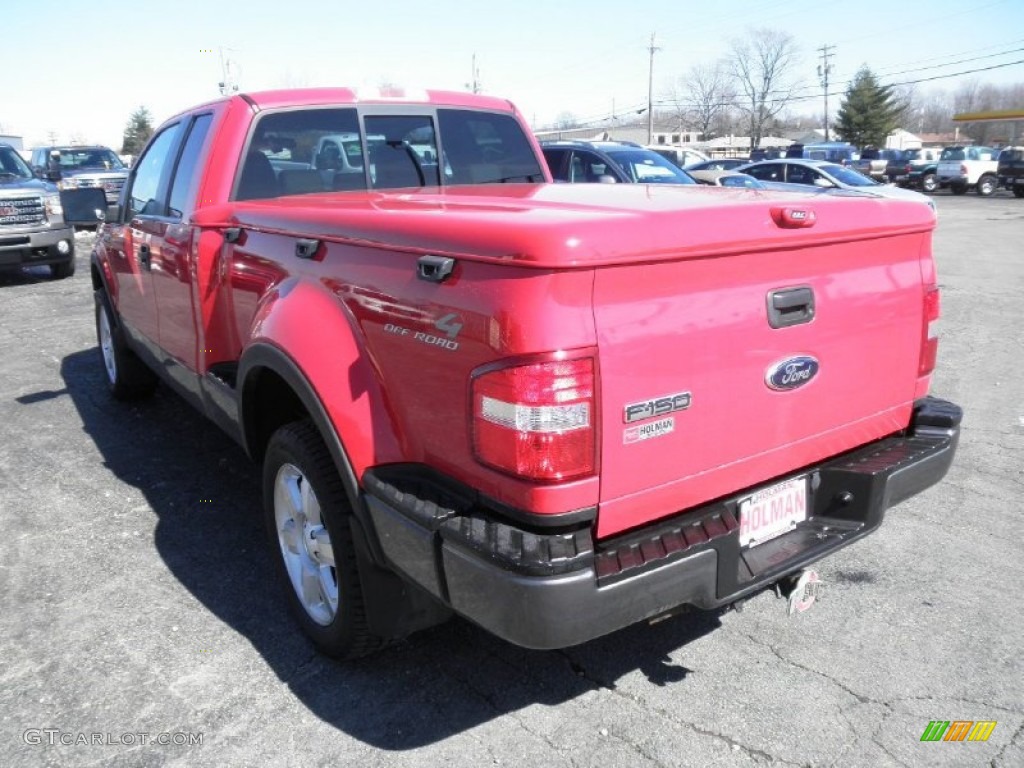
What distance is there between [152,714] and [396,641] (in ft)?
2.66

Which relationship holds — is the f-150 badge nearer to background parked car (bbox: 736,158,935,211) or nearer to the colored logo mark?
the colored logo mark

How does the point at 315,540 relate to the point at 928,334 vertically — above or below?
below

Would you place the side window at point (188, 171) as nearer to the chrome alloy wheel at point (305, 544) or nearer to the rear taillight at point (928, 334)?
the chrome alloy wheel at point (305, 544)

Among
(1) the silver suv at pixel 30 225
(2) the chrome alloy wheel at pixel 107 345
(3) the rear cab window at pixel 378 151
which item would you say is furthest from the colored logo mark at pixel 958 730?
(1) the silver suv at pixel 30 225

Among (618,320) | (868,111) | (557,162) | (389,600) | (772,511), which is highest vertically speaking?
(868,111)

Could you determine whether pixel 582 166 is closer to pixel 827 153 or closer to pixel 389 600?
pixel 389 600

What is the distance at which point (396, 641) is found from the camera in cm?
279

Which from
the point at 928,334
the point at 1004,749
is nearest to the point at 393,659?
the point at 1004,749

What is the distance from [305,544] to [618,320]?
1579 mm

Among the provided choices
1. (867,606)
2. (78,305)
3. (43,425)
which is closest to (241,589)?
(867,606)

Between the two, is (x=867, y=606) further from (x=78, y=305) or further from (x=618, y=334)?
(x=78, y=305)

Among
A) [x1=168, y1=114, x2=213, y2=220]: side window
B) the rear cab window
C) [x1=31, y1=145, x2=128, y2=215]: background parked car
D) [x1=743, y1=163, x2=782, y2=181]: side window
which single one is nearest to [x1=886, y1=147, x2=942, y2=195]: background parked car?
[x1=743, y1=163, x2=782, y2=181]: side window

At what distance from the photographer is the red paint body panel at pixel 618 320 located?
6.52ft

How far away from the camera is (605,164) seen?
39.7 feet
